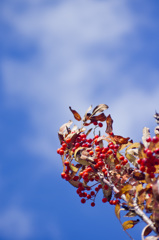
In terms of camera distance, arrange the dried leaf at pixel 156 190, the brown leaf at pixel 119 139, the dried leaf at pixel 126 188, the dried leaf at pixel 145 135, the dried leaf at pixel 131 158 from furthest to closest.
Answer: the brown leaf at pixel 119 139
the dried leaf at pixel 131 158
the dried leaf at pixel 145 135
the dried leaf at pixel 126 188
the dried leaf at pixel 156 190

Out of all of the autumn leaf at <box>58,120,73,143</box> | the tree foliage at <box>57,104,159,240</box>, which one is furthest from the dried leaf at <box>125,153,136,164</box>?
the autumn leaf at <box>58,120,73,143</box>

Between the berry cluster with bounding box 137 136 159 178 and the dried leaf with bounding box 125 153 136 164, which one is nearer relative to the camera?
the berry cluster with bounding box 137 136 159 178

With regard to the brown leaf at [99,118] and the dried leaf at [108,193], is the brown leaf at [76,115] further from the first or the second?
the dried leaf at [108,193]

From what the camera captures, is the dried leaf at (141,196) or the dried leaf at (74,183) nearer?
the dried leaf at (141,196)

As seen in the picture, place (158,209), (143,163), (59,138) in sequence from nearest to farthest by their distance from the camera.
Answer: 1. (158,209)
2. (143,163)
3. (59,138)

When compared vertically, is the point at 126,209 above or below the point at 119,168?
below

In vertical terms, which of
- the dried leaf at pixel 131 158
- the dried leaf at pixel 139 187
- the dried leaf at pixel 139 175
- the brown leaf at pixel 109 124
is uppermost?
the brown leaf at pixel 109 124

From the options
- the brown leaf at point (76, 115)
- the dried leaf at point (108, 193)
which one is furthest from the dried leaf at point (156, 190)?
the brown leaf at point (76, 115)

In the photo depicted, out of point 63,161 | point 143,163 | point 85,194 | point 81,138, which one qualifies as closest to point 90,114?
point 81,138

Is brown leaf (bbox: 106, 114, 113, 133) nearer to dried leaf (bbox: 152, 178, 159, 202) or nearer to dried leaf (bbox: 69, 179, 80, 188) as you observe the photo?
dried leaf (bbox: 69, 179, 80, 188)

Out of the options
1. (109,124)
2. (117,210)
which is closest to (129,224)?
(117,210)

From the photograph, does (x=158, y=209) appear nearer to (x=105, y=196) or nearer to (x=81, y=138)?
(x=105, y=196)
